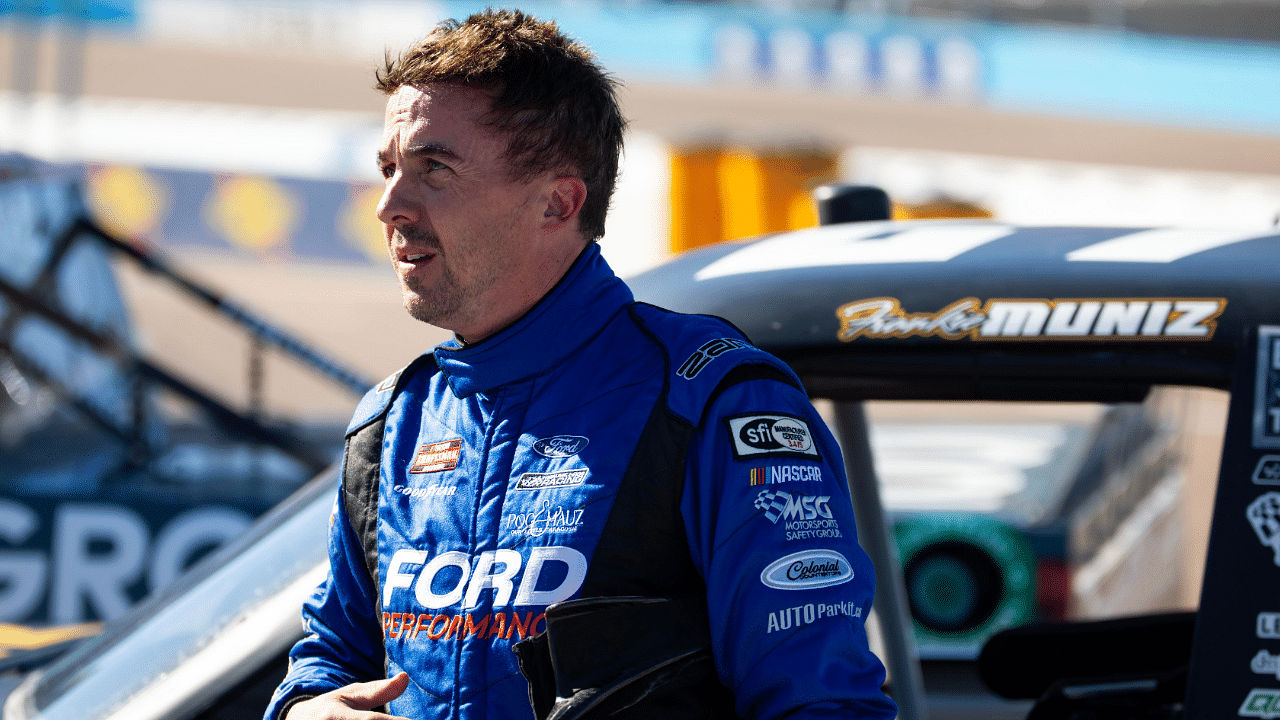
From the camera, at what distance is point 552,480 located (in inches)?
48.6

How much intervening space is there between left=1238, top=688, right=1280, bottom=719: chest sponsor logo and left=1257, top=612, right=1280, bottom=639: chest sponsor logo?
6cm

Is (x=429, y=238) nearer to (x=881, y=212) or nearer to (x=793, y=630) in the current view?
(x=793, y=630)

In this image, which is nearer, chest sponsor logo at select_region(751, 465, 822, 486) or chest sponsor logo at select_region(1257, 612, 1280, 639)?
chest sponsor logo at select_region(751, 465, 822, 486)

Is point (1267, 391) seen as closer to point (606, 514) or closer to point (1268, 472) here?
point (1268, 472)

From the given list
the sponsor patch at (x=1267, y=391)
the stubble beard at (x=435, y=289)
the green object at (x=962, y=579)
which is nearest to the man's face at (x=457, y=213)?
the stubble beard at (x=435, y=289)

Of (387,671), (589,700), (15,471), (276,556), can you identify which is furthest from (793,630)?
(15,471)

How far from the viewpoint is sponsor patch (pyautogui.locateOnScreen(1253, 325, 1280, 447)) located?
4.75 ft

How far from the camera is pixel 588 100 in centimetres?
137

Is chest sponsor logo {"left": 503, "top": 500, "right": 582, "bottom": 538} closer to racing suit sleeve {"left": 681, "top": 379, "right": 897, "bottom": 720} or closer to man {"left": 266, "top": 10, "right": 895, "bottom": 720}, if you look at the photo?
man {"left": 266, "top": 10, "right": 895, "bottom": 720}

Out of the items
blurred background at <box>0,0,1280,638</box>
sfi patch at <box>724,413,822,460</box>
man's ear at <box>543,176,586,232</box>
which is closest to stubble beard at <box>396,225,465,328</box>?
man's ear at <box>543,176,586,232</box>

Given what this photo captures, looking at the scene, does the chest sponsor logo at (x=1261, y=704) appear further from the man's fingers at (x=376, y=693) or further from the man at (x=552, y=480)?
the man's fingers at (x=376, y=693)

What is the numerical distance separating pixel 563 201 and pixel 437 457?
1.01 feet

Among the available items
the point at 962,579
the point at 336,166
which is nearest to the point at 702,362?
the point at 962,579

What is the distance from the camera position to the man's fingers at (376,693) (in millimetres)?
1226
